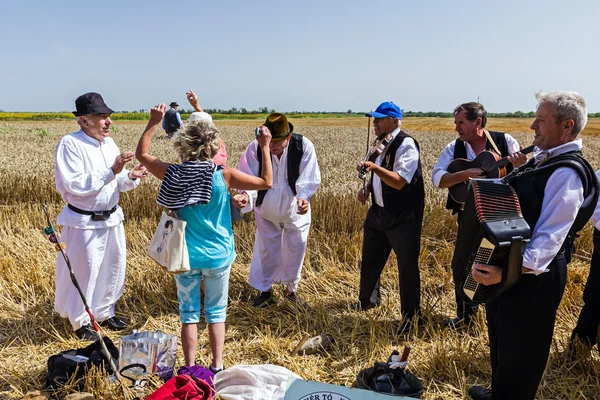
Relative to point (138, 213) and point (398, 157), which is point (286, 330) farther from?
point (138, 213)

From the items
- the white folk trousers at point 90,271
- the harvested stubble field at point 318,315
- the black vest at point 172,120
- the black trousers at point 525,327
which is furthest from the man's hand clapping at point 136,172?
the black trousers at point 525,327

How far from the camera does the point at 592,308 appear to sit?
3641 mm

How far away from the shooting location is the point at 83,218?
4.10 m

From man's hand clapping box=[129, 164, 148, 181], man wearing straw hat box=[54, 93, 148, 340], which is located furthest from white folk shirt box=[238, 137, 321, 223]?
man wearing straw hat box=[54, 93, 148, 340]

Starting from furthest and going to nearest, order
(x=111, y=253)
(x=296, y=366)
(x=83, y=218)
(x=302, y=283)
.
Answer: (x=302, y=283) → (x=111, y=253) → (x=83, y=218) → (x=296, y=366)

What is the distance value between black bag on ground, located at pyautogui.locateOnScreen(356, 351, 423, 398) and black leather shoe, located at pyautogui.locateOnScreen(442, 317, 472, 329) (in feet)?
4.63

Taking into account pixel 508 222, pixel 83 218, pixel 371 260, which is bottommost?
pixel 371 260

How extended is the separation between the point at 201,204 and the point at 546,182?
212 centimetres

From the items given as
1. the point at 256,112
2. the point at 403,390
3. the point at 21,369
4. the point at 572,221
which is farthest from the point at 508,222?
the point at 256,112

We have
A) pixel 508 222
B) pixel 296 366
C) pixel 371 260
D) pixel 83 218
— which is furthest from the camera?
pixel 371 260

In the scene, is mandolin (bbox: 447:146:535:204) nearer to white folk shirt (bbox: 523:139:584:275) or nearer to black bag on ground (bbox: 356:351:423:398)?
white folk shirt (bbox: 523:139:584:275)

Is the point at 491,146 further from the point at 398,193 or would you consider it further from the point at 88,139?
the point at 88,139

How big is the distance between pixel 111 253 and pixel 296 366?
2.12 m

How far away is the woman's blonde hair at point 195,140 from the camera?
299 cm
